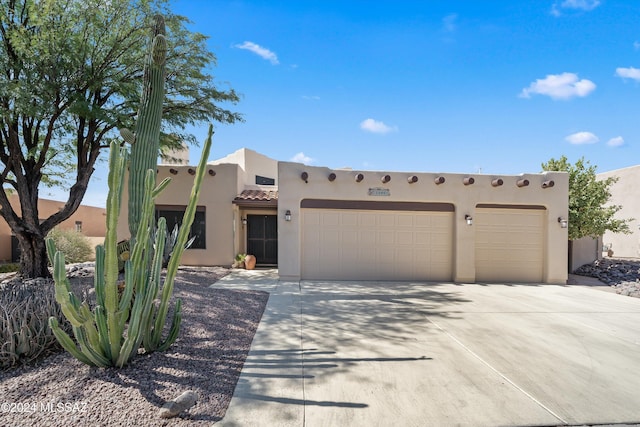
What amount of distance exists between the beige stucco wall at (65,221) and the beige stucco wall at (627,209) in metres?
30.9

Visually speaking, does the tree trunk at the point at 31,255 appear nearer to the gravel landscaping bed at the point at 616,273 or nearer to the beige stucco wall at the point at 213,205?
the beige stucco wall at the point at 213,205

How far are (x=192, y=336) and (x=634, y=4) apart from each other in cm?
1313

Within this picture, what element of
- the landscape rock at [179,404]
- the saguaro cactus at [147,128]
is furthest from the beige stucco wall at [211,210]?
the landscape rock at [179,404]

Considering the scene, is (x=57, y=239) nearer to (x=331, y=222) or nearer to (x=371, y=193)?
(x=331, y=222)

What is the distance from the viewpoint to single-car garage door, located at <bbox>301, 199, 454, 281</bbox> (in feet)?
33.4

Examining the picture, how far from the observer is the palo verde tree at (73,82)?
7.53m

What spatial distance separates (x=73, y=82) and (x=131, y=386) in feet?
27.5

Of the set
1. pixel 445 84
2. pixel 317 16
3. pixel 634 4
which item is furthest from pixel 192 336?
pixel 634 4

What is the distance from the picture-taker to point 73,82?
8008mm

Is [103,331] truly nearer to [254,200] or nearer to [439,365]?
[439,365]

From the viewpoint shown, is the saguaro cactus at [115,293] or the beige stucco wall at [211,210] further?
the beige stucco wall at [211,210]

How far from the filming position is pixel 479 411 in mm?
3025

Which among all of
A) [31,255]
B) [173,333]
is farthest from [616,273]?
[31,255]

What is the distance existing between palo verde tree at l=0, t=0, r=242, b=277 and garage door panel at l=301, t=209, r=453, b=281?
569 cm
